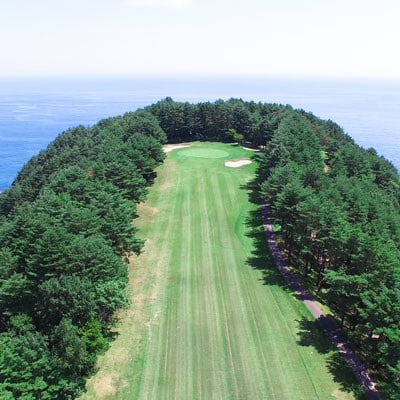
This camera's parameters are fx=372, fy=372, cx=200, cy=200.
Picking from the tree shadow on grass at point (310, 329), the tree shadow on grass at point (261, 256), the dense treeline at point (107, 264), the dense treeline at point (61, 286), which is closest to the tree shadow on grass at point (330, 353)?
the tree shadow on grass at point (310, 329)

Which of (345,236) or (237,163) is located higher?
(237,163)

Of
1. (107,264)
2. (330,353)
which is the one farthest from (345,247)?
(107,264)

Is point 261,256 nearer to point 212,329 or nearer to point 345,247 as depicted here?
point 345,247

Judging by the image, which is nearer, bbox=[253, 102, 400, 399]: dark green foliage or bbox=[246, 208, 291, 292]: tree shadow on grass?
bbox=[253, 102, 400, 399]: dark green foliage

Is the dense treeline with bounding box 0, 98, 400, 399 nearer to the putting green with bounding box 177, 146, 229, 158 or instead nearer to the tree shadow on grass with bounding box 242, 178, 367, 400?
the tree shadow on grass with bounding box 242, 178, 367, 400

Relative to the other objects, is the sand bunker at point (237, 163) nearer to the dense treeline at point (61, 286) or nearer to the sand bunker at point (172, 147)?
the sand bunker at point (172, 147)

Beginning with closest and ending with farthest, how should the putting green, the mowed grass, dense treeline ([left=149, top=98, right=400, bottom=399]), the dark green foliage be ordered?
1. the dark green foliage
2. dense treeline ([left=149, top=98, right=400, bottom=399])
3. the mowed grass
4. the putting green

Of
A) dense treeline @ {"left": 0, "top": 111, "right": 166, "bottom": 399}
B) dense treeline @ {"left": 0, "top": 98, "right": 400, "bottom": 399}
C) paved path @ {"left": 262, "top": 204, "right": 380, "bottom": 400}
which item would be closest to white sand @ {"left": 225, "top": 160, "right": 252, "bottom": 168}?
dense treeline @ {"left": 0, "top": 98, "right": 400, "bottom": 399}
